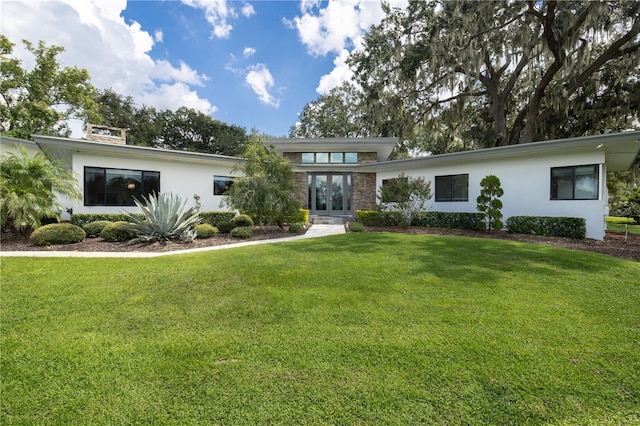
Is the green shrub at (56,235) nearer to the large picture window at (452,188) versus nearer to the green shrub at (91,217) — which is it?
the green shrub at (91,217)

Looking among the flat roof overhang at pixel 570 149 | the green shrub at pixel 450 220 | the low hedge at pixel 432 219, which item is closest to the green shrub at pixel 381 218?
the low hedge at pixel 432 219

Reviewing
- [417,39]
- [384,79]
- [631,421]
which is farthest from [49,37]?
[631,421]

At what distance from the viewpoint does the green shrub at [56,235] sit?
293 inches

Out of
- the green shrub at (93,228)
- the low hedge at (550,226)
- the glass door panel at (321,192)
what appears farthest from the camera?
the glass door panel at (321,192)

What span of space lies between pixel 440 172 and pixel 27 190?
51.0ft

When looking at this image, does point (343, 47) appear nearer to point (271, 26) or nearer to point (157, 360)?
point (271, 26)

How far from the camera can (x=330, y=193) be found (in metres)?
16.5

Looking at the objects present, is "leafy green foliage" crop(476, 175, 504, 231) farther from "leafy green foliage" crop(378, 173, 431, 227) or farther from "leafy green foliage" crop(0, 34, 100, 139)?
"leafy green foliage" crop(0, 34, 100, 139)

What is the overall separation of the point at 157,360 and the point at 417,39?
17.5 metres

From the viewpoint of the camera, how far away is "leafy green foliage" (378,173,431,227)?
454 inches

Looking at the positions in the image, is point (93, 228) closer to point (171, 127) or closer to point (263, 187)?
point (263, 187)

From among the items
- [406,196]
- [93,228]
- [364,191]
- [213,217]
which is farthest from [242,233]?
[364,191]

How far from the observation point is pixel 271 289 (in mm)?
4016

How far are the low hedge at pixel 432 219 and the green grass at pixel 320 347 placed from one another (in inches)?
250
